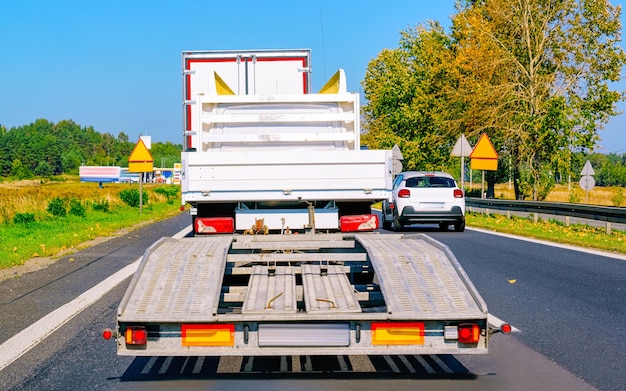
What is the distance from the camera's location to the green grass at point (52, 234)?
14352 mm

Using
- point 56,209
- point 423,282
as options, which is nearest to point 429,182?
point 56,209

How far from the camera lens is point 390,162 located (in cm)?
858

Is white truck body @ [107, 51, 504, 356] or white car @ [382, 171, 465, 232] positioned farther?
white car @ [382, 171, 465, 232]

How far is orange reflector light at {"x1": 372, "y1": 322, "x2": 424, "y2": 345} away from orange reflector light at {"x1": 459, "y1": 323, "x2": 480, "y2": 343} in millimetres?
263

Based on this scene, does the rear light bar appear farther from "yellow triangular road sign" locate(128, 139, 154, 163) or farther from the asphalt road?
"yellow triangular road sign" locate(128, 139, 154, 163)

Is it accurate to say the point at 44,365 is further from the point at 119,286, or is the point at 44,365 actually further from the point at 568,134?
the point at 568,134

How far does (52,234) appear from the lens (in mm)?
19172

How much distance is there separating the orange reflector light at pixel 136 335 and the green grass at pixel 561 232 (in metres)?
11.7

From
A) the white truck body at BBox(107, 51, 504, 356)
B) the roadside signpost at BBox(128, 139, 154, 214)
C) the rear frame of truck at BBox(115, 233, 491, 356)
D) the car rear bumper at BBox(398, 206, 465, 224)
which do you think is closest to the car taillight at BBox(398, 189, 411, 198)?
the car rear bumper at BBox(398, 206, 465, 224)

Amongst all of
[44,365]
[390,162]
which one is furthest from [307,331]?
[390,162]

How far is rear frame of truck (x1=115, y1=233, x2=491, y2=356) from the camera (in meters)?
4.63

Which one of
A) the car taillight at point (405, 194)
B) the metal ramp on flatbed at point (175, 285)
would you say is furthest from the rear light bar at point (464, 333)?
the car taillight at point (405, 194)

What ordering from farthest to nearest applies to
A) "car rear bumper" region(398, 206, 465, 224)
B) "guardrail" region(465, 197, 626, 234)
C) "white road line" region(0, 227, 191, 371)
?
"car rear bumper" region(398, 206, 465, 224) → "guardrail" region(465, 197, 626, 234) → "white road line" region(0, 227, 191, 371)

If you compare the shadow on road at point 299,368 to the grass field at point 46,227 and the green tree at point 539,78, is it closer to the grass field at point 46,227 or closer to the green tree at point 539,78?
the grass field at point 46,227
